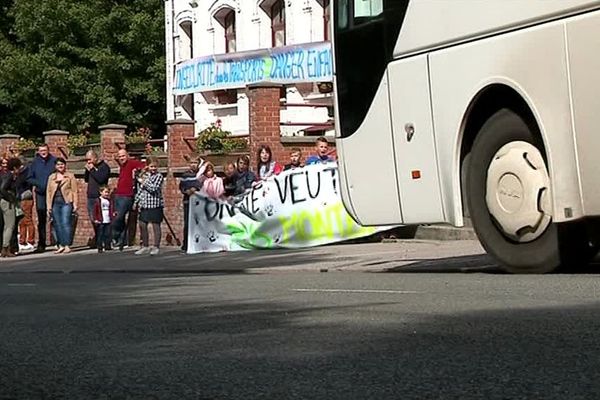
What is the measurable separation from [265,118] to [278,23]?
14.0m

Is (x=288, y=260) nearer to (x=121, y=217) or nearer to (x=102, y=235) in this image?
(x=121, y=217)

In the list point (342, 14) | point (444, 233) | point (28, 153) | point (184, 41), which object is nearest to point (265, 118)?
point (444, 233)

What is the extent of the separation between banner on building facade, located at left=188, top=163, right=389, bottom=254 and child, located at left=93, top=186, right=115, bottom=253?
2614 millimetres

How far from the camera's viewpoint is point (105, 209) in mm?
26234

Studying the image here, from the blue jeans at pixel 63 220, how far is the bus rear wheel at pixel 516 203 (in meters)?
13.9

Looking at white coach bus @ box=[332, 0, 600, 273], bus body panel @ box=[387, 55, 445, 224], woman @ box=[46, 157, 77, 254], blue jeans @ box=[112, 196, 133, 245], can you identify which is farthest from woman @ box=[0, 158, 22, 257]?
bus body panel @ box=[387, 55, 445, 224]

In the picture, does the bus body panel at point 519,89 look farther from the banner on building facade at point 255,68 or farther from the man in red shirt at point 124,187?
the banner on building facade at point 255,68

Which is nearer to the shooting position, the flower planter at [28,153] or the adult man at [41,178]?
the adult man at [41,178]

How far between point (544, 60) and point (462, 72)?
126 centimetres

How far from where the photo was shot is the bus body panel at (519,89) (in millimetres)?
12086

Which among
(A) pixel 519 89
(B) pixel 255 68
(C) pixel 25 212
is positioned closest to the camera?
(A) pixel 519 89

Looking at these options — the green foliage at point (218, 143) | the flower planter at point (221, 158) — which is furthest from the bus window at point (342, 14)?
the green foliage at point (218, 143)

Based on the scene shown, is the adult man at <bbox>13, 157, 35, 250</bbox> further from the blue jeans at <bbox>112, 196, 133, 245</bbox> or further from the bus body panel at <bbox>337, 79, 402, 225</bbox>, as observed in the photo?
the bus body panel at <bbox>337, 79, 402, 225</bbox>

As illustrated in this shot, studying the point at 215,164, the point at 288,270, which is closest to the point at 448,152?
the point at 288,270
